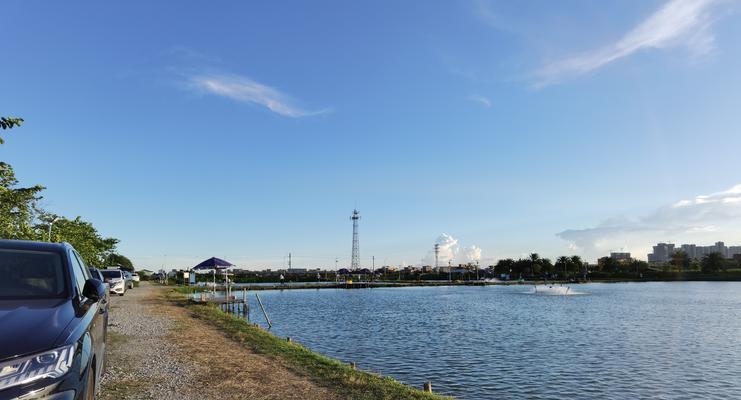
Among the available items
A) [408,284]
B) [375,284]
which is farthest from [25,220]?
[408,284]

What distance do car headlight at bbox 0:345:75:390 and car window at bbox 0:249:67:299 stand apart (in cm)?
138

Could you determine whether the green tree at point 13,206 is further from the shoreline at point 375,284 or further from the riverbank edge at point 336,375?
the shoreline at point 375,284

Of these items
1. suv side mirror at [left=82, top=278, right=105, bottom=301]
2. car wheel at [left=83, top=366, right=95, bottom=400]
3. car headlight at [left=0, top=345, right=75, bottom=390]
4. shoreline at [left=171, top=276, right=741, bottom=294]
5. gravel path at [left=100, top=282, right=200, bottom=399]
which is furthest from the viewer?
shoreline at [left=171, top=276, right=741, bottom=294]

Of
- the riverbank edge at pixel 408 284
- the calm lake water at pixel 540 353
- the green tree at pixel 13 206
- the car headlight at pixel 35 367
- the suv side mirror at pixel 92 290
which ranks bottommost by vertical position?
the riverbank edge at pixel 408 284

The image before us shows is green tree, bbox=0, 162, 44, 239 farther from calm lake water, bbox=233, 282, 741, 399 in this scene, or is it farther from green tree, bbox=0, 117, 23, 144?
calm lake water, bbox=233, 282, 741, 399

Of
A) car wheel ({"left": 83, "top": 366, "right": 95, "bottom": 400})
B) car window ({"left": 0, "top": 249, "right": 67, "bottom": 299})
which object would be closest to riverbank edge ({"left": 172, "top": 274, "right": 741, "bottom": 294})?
car window ({"left": 0, "top": 249, "right": 67, "bottom": 299})

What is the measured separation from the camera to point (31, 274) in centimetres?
545

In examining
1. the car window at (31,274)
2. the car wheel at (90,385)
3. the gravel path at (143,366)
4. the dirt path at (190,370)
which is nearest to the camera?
the car wheel at (90,385)

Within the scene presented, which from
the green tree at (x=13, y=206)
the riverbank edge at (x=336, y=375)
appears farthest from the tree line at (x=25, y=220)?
the riverbank edge at (x=336, y=375)

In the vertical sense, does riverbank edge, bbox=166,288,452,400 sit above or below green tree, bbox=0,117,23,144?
below

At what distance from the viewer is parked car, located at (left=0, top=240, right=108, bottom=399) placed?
3.62 m

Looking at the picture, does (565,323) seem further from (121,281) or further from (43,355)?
(43,355)

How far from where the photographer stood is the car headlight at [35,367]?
11.6ft

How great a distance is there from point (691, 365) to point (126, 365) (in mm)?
22755
